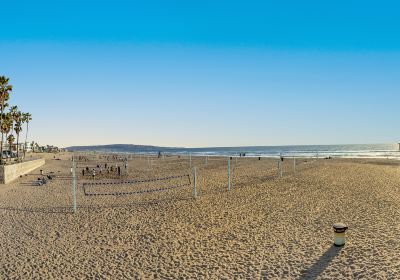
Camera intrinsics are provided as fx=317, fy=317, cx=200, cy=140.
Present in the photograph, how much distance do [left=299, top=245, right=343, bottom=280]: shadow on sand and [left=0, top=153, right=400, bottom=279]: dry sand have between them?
0.02 metres

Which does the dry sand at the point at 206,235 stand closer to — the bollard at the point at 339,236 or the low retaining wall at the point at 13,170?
the bollard at the point at 339,236

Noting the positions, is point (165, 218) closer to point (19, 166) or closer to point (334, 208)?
point (334, 208)

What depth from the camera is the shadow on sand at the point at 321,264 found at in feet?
22.7

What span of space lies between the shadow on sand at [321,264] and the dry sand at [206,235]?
0.9 inches

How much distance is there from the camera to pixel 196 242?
31.0 feet

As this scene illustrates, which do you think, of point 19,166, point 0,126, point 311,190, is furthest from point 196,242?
point 0,126

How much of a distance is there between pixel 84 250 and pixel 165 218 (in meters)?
3.70

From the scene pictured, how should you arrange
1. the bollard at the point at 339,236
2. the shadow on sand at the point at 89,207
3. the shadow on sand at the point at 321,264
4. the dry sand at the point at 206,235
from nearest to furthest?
the shadow on sand at the point at 321,264 < the dry sand at the point at 206,235 < the bollard at the point at 339,236 < the shadow on sand at the point at 89,207

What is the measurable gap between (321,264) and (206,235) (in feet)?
12.2

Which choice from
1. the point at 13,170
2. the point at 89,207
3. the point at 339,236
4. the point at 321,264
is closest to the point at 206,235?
the point at 321,264

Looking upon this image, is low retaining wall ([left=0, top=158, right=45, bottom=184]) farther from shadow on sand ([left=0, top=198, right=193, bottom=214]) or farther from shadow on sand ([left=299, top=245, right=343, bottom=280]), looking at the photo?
shadow on sand ([left=299, top=245, right=343, bottom=280])

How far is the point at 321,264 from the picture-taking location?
24.5 feet

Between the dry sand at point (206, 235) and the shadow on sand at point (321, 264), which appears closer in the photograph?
the shadow on sand at point (321, 264)

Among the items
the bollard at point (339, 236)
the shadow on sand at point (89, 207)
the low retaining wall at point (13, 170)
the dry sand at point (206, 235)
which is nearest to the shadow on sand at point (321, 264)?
the dry sand at point (206, 235)
